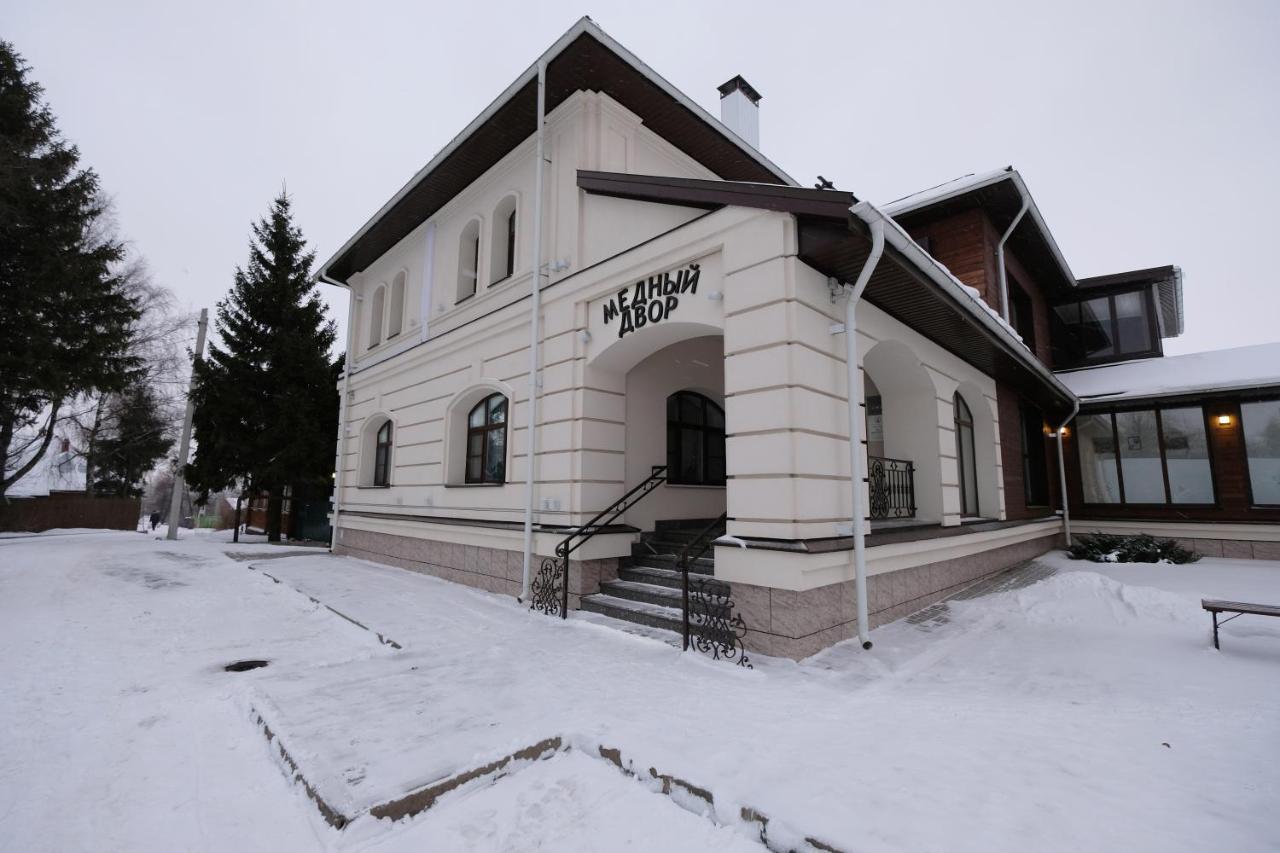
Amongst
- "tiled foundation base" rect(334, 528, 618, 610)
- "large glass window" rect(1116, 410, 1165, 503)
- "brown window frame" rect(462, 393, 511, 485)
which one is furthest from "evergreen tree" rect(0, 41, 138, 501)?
"large glass window" rect(1116, 410, 1165, 503)

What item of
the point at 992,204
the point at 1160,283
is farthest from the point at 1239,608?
the point at 1160,283

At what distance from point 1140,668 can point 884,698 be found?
8.12 feet

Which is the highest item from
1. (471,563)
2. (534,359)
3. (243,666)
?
(534,359)

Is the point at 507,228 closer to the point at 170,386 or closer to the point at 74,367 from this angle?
the point at 74,367

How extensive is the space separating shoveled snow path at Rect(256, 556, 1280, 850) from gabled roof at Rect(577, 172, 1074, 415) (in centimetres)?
379

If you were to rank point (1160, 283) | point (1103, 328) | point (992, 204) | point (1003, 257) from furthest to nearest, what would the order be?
1. point (1103, 328)
2. point (1160, 283)
3. point (1003, 257)
4. point (992, 204)

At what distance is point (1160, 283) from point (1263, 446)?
18.3 feet

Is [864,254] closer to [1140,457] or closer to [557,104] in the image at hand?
[557,104]

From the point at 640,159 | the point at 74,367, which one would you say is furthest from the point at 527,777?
the point at 74,367

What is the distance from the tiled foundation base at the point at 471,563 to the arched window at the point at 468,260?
480 cm

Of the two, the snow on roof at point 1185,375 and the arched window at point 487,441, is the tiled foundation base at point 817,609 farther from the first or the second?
the snow on roof at point 1185,375

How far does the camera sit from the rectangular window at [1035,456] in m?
12.8

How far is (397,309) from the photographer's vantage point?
13.2 m

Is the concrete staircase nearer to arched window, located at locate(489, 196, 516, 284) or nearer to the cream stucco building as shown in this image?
the cream stucco building
